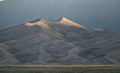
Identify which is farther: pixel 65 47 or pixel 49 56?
pixel 65 47

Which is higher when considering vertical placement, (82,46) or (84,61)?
(82,46)

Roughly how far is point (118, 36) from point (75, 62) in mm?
41056

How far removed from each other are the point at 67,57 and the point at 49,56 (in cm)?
830

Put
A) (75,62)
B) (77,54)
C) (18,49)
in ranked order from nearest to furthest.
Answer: (75,62), (77,54), (18,49)

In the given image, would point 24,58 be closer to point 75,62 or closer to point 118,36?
point 75,62

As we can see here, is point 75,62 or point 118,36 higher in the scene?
point 118,36

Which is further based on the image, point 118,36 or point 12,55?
point 118,36

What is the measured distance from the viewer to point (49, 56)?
176375 mm

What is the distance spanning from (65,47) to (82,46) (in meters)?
12.1

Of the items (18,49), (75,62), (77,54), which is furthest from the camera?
(18,49)

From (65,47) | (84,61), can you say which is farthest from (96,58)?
(65,47)

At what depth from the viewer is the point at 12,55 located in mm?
177250

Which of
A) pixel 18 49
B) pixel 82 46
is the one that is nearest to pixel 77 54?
pixel 82 46

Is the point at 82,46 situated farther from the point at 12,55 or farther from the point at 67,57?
the point at 12,55
